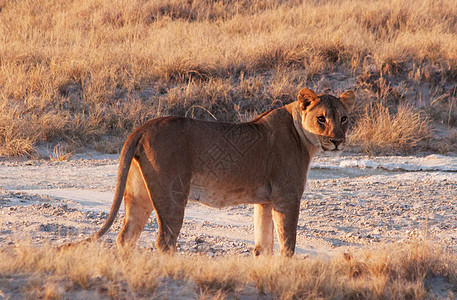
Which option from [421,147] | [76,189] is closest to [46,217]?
[76,189]

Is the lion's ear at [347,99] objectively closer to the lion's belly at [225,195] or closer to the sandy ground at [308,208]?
the lion's belly at [225,195]

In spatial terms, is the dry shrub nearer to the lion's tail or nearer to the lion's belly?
the lion's belly

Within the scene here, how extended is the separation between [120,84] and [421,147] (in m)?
6.16

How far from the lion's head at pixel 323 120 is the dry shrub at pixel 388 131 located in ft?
20.6

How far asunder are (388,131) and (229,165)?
24.1 feet

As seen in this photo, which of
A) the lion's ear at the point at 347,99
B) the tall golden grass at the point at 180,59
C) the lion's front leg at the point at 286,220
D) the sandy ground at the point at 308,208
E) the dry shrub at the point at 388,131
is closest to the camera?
the lion's front leg at the point at 286,220

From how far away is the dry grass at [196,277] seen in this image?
4.11 meters

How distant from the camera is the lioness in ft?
15.3

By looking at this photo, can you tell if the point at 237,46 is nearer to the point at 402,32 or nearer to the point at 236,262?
the point at 402,32

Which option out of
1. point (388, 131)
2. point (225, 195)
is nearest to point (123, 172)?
point (225, 195)

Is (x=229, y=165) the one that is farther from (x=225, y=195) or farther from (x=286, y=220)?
(x=286, y=220)

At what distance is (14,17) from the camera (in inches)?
704

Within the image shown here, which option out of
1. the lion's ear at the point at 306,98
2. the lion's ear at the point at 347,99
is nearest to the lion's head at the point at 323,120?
the lion's ear at the point at 306,98

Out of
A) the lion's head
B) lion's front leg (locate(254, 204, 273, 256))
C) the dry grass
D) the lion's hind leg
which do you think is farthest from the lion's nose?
the lion's hind leg
